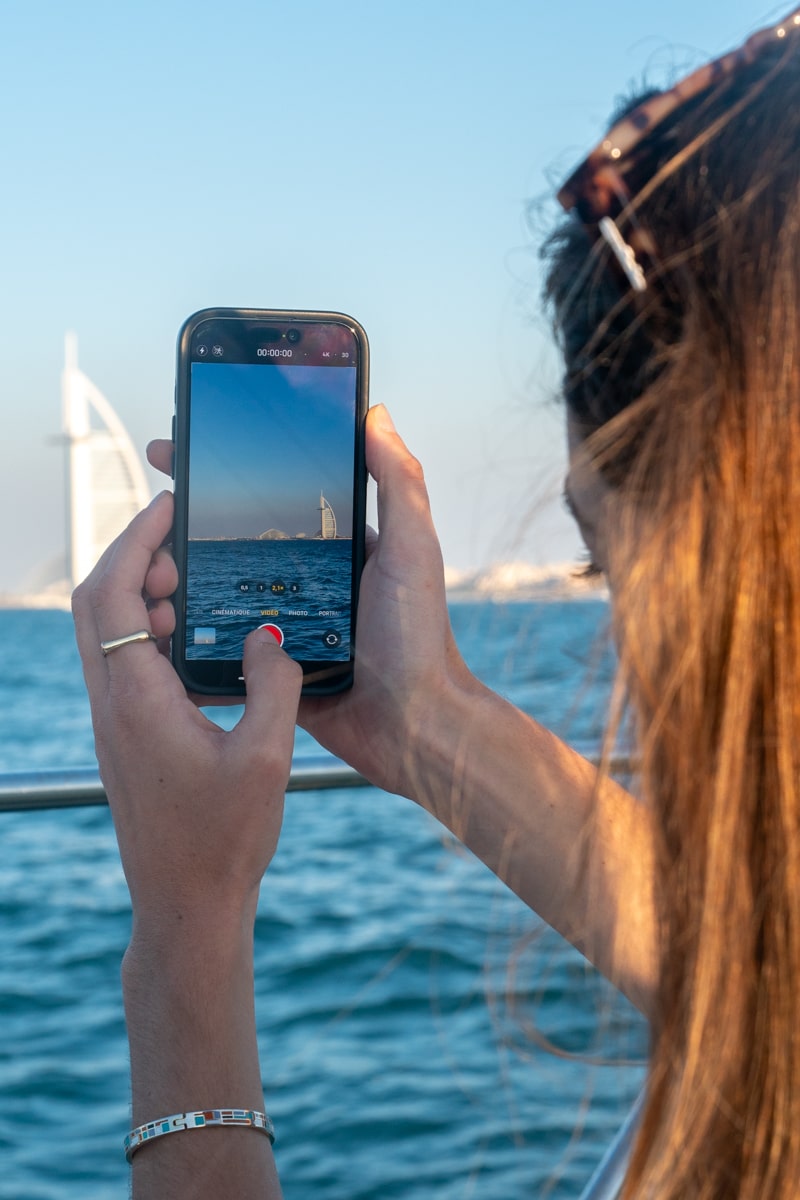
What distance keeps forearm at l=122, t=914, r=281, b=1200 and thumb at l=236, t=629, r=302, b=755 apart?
12 centimetres

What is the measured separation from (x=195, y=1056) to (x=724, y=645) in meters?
0.40

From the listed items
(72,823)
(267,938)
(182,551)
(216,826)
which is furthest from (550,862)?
(72,823)

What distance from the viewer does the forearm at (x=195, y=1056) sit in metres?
0.65

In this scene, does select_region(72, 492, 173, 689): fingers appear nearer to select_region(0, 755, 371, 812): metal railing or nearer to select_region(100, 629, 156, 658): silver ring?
select_region(100, 629, 156, 658): silver ring

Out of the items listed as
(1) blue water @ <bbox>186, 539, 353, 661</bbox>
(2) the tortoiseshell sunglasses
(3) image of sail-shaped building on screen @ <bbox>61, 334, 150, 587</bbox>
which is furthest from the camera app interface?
(3) image of sail-shaped building on screen @ <bbox>61, 334, 150, 587</bbox>

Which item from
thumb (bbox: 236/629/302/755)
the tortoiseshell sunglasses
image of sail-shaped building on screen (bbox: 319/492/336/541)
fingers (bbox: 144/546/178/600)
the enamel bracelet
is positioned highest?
the tortoiseshell sunglasses

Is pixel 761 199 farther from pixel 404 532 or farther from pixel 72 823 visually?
pixel 72 823

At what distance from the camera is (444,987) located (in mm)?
4449

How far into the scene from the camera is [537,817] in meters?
0.89

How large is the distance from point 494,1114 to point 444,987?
936 mm

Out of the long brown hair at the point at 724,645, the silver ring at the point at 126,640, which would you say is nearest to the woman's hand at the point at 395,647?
the silver ring at the point at 126,640

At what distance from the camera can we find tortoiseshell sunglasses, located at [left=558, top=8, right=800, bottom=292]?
49 centimetres

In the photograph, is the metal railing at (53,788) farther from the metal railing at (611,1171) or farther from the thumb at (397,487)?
the metal railing at (611,1171)

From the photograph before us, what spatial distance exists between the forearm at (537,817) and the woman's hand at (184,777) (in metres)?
0.14
